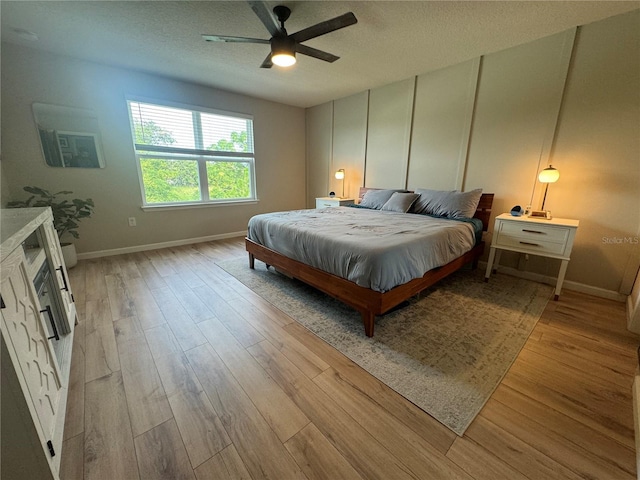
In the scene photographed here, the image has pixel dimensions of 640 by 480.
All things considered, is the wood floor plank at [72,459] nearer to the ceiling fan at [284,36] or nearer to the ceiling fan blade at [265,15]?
the ceiling fan blade at [265,15]

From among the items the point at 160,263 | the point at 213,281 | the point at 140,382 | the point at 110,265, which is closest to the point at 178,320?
the point at 140,382

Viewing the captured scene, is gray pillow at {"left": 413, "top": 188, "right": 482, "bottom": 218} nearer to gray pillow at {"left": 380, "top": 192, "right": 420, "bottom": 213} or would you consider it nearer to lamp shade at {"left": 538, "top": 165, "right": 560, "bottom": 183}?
gray pillow at {"left": 380, "top": 192, "right": 420, "bottom": 213}

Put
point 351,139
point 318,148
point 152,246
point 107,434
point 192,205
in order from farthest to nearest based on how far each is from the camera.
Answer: point 318,148 → point 351,139 → point 192,205 → point 152,246 → point 107,434

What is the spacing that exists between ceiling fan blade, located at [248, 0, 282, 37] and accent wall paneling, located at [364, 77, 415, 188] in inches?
88.7

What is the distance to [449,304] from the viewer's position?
90.0 inches

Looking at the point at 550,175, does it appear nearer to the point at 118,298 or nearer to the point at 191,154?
the point at 118,298

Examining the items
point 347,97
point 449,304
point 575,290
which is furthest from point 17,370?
point 347,97

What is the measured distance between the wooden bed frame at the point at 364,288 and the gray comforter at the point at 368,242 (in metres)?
0.06

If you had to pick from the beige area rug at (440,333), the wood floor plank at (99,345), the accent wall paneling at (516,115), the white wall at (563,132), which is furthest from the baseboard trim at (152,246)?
the accent wall paneling at (516,115)

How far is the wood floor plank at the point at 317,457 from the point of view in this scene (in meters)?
0.99

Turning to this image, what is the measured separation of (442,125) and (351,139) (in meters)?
1.59

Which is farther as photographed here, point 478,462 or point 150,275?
point 150,275

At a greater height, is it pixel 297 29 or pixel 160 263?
pixel 297 29

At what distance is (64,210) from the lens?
9.86ft
